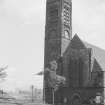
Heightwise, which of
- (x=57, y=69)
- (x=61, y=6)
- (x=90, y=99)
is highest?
(x=61, y=6)

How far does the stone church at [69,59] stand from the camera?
5288cm

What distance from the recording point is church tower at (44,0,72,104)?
57750mm

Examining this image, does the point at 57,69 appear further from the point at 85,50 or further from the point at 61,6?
the point at 61,6

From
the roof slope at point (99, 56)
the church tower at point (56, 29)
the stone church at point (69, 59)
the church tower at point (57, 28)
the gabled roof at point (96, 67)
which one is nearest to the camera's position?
the gabled roof at point (96, 67)

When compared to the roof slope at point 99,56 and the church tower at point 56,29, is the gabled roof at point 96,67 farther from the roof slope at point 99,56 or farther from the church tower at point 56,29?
the church tower at point 56,29

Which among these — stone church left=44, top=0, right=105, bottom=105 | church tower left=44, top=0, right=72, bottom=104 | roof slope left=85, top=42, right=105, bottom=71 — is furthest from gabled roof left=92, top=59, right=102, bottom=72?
church tower left=44, top=0, right=72, bottom=104

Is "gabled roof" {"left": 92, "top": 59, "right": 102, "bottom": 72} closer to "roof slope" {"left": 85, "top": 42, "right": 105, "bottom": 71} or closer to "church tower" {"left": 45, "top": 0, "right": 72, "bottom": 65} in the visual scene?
"roof slope" {"left": 85, "top": 42, "right": 105, "bottom": 71}

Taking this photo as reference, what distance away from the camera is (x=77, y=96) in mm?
53625

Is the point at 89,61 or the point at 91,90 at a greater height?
the point at 89,61

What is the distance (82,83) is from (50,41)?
11063 mm

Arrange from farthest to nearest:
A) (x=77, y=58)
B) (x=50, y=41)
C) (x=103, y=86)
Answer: (x=50, y=41)
(x=77, y=58)
(x=103, y=86)

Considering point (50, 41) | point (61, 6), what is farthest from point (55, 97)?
point (61, 6)

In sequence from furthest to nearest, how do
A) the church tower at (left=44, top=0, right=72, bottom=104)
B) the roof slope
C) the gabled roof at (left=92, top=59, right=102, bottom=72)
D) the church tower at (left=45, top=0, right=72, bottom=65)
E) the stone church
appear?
the church tower at (left=45, top=0, right=72, bottom=65), the church tower at (left=44, top=0, right=72, bottom=104), the roof slope, the stone church, the gabled roof at (left=92, top=59, right=102, bottom=72)

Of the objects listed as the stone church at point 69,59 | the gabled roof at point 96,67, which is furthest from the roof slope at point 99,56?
the gabled roof at point 96,67
